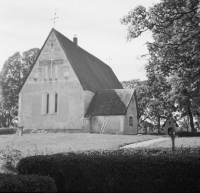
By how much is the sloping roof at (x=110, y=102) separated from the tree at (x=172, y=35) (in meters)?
12.9

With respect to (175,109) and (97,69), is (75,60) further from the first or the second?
(175,109)

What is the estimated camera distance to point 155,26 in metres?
18.7

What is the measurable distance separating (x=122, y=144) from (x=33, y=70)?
807 inches

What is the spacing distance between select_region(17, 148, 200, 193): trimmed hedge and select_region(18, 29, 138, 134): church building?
2297 cm

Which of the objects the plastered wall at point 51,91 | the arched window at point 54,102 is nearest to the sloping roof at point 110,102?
the plastered wall at point 51,91

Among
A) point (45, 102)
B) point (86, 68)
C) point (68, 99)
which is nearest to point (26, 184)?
point (68, 99)

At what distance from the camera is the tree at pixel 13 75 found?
168 feet

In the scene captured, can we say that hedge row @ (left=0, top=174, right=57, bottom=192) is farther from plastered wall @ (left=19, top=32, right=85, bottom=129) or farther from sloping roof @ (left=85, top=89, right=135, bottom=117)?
plastered wall @ (left=19, top=32, right=85, bottom=129)

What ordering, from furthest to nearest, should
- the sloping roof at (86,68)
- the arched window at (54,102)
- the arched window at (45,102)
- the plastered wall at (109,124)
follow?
the arched window at (45,102) < the arched window at (54,102) < the sloping roof at (86,68) < the plastered wall at (109,124)

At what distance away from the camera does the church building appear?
33.9m

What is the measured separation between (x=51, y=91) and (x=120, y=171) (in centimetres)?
2740

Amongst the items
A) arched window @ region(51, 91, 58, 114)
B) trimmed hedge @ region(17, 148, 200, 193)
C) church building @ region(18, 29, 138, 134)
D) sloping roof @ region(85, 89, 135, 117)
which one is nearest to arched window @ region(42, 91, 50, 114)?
church building @ region(18, 29, 138, 134)

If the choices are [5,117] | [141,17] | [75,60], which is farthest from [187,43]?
[5,117]

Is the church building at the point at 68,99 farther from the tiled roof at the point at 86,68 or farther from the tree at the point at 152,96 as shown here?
the tree at the point at 152,96
